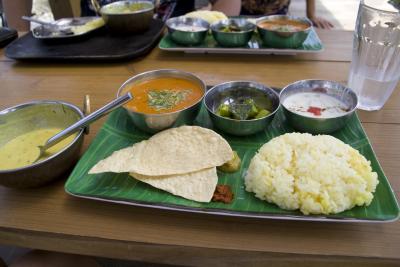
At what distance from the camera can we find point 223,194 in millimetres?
979

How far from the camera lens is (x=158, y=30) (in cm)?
224

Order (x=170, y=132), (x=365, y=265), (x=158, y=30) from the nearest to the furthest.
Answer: (x=365, y=265) < (x=170, y=132) < (x=158, y=30)

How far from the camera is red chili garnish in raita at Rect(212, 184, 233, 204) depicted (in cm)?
96

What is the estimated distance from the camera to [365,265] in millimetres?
843

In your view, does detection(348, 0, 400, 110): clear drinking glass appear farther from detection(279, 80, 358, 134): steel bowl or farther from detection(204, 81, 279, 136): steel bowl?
detection(204, 81, 279, 136): steel bowl

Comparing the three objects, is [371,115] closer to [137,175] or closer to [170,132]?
[170,132]

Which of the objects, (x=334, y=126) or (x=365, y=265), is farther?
(x=334, y=126)

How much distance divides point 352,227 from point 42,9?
13.8 feet

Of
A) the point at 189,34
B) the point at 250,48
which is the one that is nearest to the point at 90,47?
the point at 189,34

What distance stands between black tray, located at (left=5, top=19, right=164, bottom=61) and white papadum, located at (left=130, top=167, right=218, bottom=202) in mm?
1101

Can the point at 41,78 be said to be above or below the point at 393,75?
below

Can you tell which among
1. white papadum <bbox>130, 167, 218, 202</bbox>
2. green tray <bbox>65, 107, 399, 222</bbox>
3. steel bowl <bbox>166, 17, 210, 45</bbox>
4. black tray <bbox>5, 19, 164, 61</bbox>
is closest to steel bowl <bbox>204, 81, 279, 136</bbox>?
green tray <bbox>65, 107, 399, 222</bbox>

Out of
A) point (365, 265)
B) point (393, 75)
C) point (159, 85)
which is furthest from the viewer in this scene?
point (159, 85)

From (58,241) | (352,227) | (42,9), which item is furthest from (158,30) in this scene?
(42,9)
